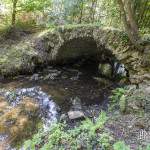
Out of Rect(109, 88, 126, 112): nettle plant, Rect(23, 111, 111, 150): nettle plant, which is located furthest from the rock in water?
Rect(23, 111, 111, 150): nettle plant

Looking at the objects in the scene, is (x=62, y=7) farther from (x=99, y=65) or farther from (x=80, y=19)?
(x=99, y=65)

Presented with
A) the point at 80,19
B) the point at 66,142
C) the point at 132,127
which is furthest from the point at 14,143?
the point at 80,19

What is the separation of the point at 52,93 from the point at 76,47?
3026mm

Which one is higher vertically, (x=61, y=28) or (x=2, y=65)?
(x=61, y=28)

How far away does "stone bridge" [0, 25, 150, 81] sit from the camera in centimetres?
956

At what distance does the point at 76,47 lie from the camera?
12008 millimetres

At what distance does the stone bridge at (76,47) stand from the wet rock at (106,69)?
1.55 feet

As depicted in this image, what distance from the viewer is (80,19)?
13727 mm

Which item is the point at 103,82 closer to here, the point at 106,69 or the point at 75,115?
the point at 106,69

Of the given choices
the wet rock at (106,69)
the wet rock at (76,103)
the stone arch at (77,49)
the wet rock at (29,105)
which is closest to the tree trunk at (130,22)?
the stone arch at (77,49)

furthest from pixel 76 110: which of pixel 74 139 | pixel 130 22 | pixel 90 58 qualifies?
pixel 90 58

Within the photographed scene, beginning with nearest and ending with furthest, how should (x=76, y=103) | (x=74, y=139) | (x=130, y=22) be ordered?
(x=74, y=139) → (x=76, y=103) → (x=130, y=22)

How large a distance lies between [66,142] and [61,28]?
5755 mm

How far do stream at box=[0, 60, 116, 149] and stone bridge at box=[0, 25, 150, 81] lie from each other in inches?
19.2
